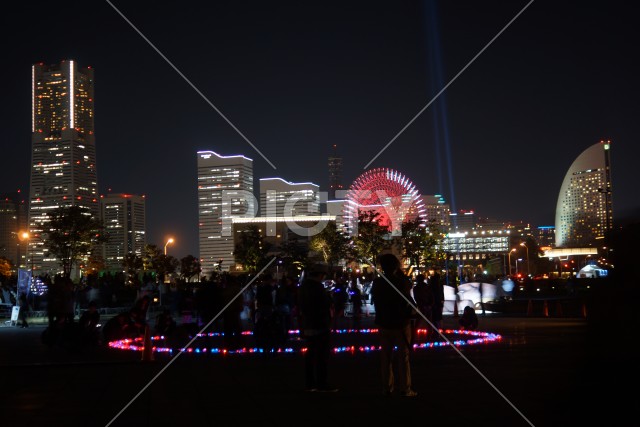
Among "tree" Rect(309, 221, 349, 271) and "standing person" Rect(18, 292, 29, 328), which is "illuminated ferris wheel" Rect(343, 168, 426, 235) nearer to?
"tree" Rect(309, 221, 349, 271)

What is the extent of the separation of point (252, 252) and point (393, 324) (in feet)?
331

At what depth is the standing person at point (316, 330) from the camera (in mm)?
11711

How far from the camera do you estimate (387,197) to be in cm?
7181

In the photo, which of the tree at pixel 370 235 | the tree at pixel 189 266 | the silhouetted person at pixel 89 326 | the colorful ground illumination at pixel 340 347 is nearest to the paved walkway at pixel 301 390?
the colorful ground illumination at pixel 340 347

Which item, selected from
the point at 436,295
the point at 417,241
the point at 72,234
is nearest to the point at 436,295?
the point at 436,295

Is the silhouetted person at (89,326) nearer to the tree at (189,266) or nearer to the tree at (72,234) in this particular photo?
the tree at (72,234)

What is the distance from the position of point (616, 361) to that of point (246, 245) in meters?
104

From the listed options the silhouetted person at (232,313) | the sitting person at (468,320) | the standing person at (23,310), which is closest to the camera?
the silhouetted person at (232,313)

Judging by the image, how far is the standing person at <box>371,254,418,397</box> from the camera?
36.7 feet

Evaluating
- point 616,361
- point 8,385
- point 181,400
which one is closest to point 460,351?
point 616,361

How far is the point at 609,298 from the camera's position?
10.1 m

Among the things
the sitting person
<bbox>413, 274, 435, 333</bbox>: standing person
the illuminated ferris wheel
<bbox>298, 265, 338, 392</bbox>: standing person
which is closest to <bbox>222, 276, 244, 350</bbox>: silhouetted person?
<bbox>413, 274, 435, 333</bbox>: standing person

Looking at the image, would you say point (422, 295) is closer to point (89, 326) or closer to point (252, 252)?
point (89, 326)

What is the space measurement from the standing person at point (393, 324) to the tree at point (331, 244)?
253ft
